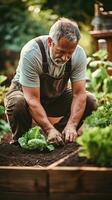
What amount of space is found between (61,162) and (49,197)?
26 cm

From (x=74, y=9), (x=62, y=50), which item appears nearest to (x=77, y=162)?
(x=62, y=50)

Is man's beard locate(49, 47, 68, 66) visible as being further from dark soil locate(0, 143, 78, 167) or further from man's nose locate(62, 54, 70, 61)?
dark soil locate(0, 143, 78, 167)

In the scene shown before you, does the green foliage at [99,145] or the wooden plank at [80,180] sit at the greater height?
the green foliage at [99,145]

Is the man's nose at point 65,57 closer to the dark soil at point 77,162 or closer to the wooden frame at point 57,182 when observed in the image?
the dark soil at point 77,162

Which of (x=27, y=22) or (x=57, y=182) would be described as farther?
(x=27, y=22)

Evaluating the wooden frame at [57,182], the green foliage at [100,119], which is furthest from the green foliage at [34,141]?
the wooden frame at [57,182]

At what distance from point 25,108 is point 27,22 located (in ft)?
23.0

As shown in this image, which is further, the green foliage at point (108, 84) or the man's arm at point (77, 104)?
the green foliage at point (108, 84)

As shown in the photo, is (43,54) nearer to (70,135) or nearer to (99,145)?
(70,135)

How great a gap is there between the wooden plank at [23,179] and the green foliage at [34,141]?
2.67 ft

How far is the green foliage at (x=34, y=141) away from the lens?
4.69 m

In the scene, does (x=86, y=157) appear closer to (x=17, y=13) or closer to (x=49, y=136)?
(x=49, y=136)

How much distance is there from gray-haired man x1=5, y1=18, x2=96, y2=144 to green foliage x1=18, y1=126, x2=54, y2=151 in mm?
65

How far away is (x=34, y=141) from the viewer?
4.69m
